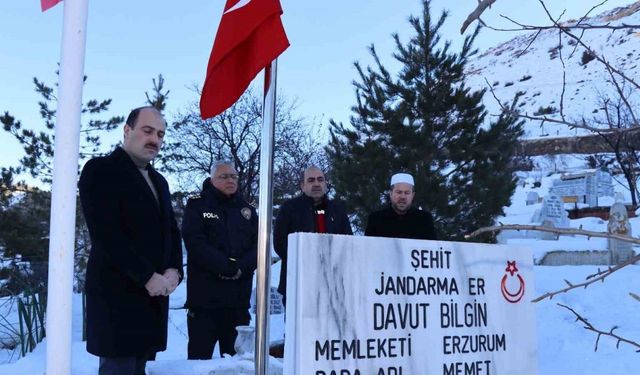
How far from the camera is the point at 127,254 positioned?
2625mm

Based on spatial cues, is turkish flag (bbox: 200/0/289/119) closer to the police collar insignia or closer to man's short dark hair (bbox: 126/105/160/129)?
man's short dark hair (bbox: 126/105/160/129)

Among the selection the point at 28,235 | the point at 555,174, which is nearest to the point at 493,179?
the point at 28,235

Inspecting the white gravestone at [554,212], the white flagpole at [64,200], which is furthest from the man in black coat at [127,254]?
the white gravestone at [554,212]

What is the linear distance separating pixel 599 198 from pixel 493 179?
18.3m

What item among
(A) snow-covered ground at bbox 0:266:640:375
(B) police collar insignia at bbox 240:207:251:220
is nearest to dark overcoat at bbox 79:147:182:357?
(A) snow-covered ground at bbox 0:266:640:375

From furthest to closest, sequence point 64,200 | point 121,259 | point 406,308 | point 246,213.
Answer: point 246,213 < point 121,259 < point 64,200 < point 406,308

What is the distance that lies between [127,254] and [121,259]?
0.10 feet

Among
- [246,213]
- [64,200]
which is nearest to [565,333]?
[246,213]

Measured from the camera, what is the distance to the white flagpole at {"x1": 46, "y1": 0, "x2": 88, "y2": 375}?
2406 millimetres

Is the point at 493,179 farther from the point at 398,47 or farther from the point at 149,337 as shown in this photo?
the point at 149,337

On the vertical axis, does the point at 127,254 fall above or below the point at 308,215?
below

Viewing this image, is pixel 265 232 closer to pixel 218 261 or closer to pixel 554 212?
pixel 218 261

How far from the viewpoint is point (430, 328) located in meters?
2.10

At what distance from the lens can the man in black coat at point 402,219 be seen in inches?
172
